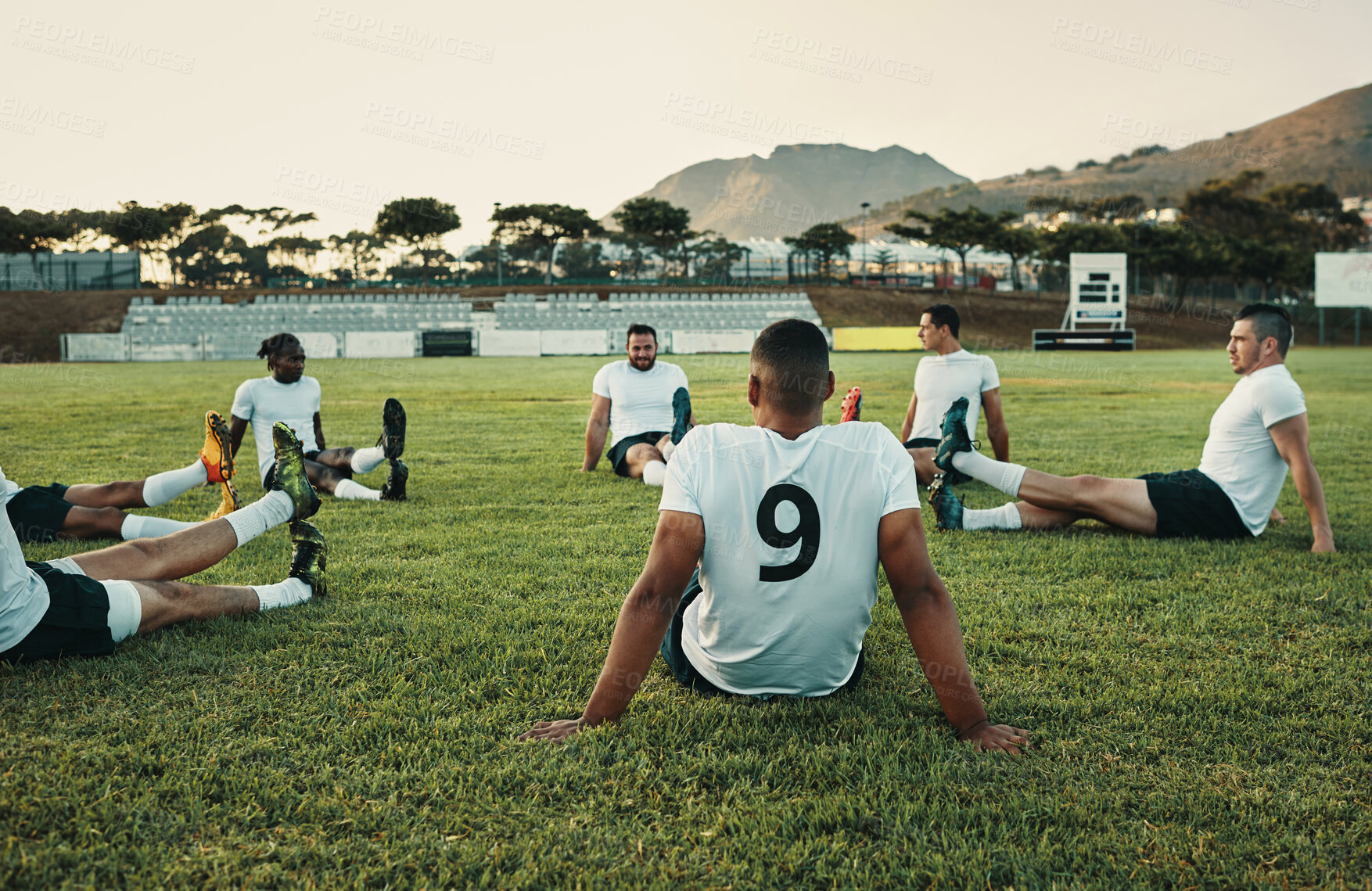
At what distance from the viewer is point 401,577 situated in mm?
4586

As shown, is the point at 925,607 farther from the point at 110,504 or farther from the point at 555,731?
the point at 110,504

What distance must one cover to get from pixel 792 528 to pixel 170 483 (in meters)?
4.91

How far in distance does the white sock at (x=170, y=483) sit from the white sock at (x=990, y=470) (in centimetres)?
497

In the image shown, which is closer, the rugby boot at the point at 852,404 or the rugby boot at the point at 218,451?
the rugby boot at the point at 218,451

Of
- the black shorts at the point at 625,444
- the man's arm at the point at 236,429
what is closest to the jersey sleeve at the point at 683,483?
the black shorts at the point at 625,444

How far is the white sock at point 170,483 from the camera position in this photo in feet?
18.4

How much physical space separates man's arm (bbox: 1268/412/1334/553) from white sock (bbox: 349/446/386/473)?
6.32 metres

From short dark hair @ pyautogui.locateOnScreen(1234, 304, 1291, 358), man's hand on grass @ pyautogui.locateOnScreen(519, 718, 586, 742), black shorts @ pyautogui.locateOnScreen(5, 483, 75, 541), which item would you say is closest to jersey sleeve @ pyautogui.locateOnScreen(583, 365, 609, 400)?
black shorts @ pyautogui.locateOnScreen(5, 483, 75, 541)

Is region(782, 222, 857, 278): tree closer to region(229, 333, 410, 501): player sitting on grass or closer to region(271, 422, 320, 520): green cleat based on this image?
region(229, 333, 410, 501): player sitting on grass

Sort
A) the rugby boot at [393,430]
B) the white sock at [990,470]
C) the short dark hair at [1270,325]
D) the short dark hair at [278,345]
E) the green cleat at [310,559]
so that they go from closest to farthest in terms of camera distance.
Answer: the green cleat at [310,559], the short dark hair at [1270,325], the white sock at [990,470], the rugby boot at [393,430], the short dark hair at [278,345]

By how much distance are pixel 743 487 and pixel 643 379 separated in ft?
18.4

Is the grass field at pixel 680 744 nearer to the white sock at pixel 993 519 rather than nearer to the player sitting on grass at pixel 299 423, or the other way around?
the white sock at pixel 993 519

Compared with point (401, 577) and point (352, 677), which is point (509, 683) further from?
point (401, 577)

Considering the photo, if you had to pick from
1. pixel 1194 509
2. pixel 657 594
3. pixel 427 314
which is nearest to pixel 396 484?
pixel 657 594
